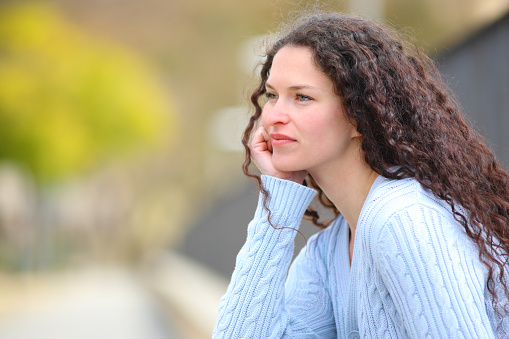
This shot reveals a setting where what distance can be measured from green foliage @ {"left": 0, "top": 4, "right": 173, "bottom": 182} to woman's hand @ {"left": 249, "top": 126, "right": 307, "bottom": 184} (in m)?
17.3

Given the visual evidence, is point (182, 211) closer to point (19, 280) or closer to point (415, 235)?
point (19, 280)

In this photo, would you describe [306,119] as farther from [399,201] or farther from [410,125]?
[399,201]

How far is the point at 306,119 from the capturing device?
2516 millimetres

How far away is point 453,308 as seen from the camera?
6.73 ft

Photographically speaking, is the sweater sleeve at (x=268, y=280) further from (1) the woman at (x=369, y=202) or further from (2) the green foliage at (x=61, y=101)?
(2) the green foliage at (x=61, y=101)

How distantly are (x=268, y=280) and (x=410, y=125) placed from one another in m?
0.70

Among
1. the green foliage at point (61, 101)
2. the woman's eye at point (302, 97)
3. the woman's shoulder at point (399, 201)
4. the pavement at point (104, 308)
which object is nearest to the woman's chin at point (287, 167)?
the woman's eye at point (302, 97)

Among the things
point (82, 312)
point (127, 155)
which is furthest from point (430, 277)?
point (127, 155)

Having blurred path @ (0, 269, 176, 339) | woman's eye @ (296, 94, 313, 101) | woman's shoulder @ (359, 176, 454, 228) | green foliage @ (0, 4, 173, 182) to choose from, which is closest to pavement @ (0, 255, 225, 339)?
blurred path @ (0, 269, 176, 339)

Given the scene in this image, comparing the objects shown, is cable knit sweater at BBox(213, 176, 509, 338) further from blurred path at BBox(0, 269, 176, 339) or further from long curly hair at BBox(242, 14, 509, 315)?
blurred path at BBox(0, 269, 176, 339)

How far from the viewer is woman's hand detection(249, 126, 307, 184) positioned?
2.71m

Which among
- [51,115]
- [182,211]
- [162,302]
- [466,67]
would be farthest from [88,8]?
[466,67]

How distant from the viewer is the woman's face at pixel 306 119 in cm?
250

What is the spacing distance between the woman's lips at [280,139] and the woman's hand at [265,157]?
0.47 ft
